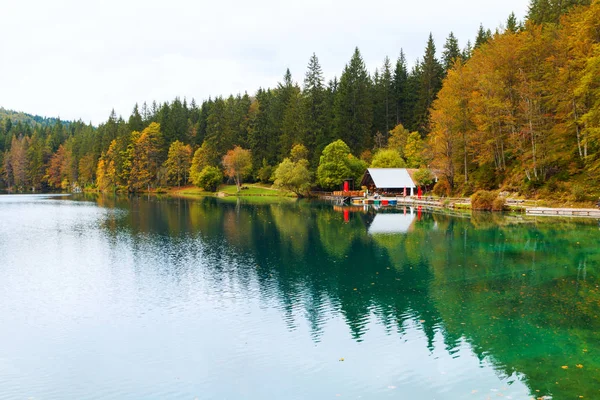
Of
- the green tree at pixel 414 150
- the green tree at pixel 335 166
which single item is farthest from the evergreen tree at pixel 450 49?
the green tree at pixel 335 166

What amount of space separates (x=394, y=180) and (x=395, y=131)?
54.3ft

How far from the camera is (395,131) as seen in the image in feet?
273

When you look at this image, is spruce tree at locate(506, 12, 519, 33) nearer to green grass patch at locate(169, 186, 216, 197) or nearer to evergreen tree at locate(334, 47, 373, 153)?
evergreen tree at locate(334, 47, 373, 153)

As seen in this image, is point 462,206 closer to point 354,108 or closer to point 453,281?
point 453,281

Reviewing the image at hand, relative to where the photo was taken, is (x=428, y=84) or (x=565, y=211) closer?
(x=565, y=211)

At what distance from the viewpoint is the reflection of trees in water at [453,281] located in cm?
1194

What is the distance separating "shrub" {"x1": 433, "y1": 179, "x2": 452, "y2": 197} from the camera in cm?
6272

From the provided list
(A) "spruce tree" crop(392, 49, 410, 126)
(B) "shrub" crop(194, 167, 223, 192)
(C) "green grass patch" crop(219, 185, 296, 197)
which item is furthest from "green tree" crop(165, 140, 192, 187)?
(A) "spruce tree" crop(392, 49, 410, 126)

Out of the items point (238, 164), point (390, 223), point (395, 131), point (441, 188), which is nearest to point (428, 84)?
point (395, 131)

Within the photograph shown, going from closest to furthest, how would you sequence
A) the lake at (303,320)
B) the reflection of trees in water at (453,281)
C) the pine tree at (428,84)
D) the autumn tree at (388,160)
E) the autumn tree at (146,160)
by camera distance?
1. the lake at (303,320)
2. the reflection of trees in water at (453,281)
3. the autumn tree at (388,160)
4. the pine tree at (428,84)
5. the autumn tree at (146,160)

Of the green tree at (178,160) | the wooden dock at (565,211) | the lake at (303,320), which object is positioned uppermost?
the green tree at (178,160)

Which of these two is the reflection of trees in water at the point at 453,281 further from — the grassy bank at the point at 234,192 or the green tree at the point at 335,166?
the grassy bank at the point at 234,192

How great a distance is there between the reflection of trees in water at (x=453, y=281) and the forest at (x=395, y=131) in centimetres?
1465

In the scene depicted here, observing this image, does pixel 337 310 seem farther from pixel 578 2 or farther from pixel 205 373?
pixel 578 2
